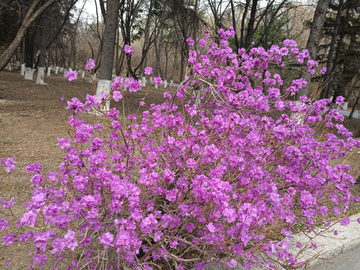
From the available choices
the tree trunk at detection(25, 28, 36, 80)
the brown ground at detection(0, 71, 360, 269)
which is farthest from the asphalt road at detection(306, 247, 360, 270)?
the tree trunk at detection(25, 28, 36, 80)

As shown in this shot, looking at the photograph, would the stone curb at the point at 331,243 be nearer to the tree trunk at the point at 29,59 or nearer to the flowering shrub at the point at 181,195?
the flowering shrub at the point at 181,195

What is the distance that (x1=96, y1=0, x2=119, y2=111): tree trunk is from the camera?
7.46 m

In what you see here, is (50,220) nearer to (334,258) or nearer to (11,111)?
(334,258)

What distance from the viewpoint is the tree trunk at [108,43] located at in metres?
7.46

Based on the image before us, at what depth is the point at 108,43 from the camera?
7703 millimetres

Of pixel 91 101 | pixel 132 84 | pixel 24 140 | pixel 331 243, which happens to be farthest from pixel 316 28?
pixel 24 140

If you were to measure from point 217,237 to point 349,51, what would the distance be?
17563 millimetres

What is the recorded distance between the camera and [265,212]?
1.94 metres

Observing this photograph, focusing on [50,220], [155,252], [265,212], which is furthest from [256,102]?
[50,220]

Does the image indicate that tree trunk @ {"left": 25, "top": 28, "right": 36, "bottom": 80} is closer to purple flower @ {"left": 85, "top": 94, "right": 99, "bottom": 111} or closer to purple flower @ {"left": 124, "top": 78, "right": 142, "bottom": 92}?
purple flower @ {"left": 124, "top": 78, "right": 142, "bottom": 92}

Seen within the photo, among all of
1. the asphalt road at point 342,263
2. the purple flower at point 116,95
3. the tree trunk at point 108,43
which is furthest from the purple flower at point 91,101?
the tree trunk at point 108,43

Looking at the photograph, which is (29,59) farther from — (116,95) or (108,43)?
(116,95)

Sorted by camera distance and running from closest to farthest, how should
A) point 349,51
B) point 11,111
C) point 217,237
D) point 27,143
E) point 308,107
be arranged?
point 217,237, point 308,107, point 27,143, point 11,111, point 349,51

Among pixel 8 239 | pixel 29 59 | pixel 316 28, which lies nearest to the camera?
pixel 8 239
